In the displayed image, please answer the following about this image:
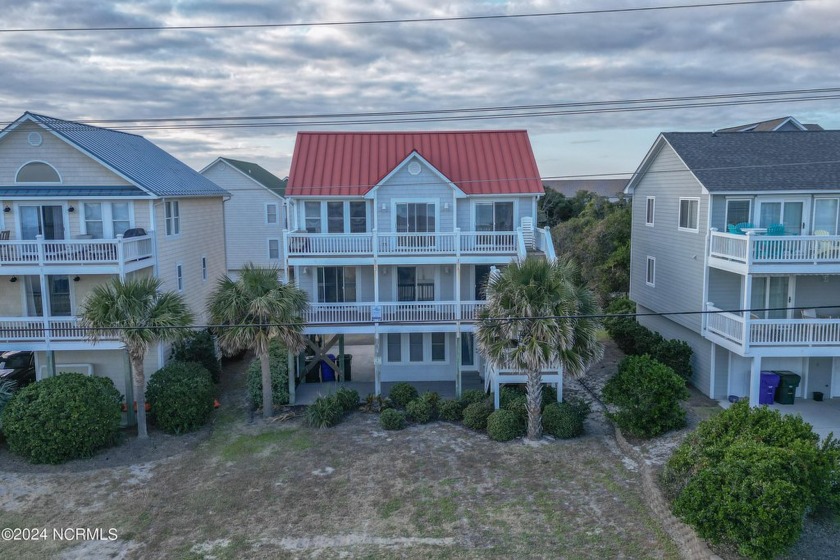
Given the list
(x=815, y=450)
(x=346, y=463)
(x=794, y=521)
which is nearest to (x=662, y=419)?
(x=815, y=450)

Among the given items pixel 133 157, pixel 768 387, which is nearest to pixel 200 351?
pixel 133 157

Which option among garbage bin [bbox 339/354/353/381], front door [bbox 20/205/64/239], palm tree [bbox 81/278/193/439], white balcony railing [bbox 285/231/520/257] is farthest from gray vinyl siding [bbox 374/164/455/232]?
front door [bbox 20/205/64/239]

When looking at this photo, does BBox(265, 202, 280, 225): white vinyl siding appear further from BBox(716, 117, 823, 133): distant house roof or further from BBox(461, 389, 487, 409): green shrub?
BBox(716, 117, 823, 133): distant house roof

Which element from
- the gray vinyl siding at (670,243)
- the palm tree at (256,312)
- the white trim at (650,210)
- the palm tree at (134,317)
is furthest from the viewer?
the white trim at (650,210)

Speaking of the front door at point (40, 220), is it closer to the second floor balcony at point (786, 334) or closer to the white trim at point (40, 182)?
the white trim at point (40, 182)

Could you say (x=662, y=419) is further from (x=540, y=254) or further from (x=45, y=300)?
(x=45, y=300)

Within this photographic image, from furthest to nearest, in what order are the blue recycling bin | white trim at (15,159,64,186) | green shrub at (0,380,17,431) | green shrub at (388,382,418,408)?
the blue recycling bin < white trim at (15,159,64,186) < green shrub at (388,382,418,408) < green shrub at (0,380,17,431)

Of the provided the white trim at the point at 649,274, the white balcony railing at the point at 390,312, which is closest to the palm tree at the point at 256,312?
the white balcony railing at the point at 390,312
